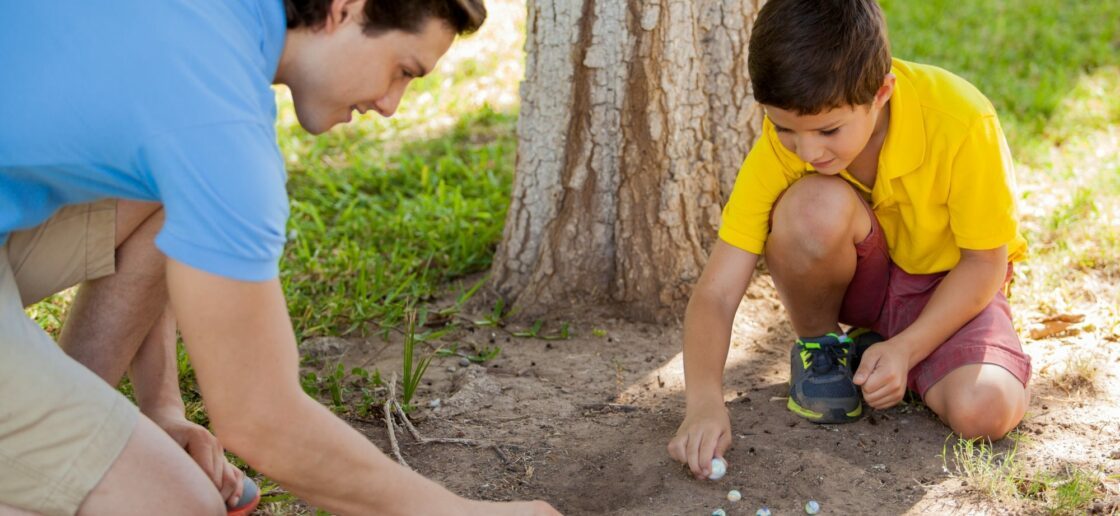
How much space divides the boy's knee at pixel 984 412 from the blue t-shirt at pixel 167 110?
66.1 inches

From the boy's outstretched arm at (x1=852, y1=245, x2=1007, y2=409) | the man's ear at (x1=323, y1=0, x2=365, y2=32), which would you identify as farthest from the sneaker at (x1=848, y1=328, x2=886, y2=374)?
the man's ear at (x1=323, y1=0, x2=365, y2=32)

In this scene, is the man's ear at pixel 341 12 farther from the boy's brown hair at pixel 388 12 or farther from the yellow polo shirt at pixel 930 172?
the yellow polo shirt at pixel 930 172

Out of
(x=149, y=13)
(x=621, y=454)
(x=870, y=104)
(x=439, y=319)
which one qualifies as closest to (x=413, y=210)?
(x=439, y=319)

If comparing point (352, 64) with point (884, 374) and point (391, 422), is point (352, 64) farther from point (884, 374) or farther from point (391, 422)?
point (884, 374)

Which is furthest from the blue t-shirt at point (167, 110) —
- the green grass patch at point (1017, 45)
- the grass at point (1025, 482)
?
the green grass patch at point (1017, 45)

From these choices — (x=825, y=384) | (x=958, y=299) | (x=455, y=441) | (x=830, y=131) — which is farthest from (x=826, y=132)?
(x=455, y=441)

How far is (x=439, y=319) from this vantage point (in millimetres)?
3449

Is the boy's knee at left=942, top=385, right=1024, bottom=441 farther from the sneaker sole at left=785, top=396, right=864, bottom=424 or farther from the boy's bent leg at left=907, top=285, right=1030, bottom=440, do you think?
the sneaker sole at left=785, top=396, right=864, bottom=424

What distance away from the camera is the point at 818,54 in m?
2.42

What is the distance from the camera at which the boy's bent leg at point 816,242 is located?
2684 mm

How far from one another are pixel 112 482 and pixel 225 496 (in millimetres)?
408

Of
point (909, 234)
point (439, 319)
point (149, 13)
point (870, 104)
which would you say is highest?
point (149, 13)

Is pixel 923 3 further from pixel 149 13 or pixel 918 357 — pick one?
pixel 149 13

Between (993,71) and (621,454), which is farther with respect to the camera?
(993,71)
